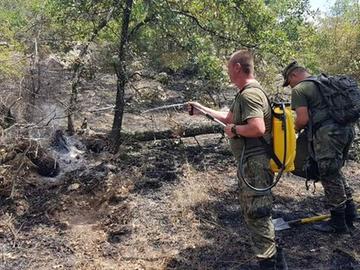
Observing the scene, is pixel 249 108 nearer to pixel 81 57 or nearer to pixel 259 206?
pixel 259 206

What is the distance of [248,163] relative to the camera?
372cm

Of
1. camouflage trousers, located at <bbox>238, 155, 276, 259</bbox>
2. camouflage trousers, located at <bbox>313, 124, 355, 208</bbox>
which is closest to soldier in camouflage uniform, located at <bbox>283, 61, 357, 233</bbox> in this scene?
camouflage trousers, located at <bbox>313, 124, 355, 208</bbox>

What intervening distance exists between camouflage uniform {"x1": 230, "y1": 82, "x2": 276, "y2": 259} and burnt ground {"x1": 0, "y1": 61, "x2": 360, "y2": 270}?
52 centimetres

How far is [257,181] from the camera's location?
146 inches

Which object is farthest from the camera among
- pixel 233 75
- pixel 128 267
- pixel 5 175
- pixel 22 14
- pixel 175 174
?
pixel 22 14

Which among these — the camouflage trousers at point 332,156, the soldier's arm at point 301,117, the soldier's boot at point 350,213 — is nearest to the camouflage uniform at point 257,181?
the soldier's arm at point 301,117

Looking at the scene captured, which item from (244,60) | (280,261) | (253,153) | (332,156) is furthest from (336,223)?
(244,60)

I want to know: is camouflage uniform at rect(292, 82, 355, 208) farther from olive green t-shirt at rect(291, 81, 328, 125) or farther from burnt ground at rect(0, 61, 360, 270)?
burnt ground at rect(0, 61, 360, 270)

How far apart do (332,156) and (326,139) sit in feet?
0.62

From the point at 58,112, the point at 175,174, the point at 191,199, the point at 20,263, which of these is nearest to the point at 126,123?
the point at 58,112

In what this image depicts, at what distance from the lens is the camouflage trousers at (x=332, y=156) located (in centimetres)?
440

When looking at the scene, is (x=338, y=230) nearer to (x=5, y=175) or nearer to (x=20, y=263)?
(x=20, y=263)

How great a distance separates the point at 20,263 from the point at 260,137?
2.62 metres

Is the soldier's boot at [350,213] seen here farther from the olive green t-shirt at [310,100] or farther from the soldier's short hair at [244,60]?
the soldier's short hair at [244,60]
